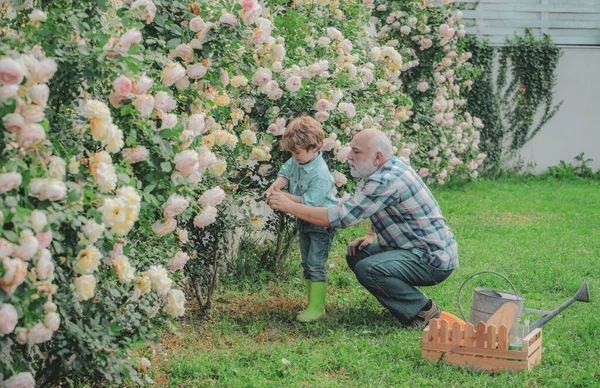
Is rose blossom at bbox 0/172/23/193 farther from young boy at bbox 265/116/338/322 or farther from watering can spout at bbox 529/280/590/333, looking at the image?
watering can spout at bbox 529/280/590/333

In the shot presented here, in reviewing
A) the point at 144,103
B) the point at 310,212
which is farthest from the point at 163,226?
the point at 310,212

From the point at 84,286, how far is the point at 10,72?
74cm

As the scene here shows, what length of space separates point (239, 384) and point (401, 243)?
1380 mm

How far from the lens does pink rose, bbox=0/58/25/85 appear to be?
80.3 inches

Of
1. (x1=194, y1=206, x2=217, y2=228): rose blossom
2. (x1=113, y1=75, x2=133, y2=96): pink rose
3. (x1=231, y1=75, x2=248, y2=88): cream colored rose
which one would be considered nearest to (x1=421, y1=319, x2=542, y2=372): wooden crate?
(x1=194, y1=206, x2=217, y2=228): rose blossom

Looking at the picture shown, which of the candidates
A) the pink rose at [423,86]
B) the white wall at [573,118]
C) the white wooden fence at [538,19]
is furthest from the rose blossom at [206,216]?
the white wall at [573,118]

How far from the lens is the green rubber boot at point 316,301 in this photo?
437 cm

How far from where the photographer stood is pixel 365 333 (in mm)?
4105

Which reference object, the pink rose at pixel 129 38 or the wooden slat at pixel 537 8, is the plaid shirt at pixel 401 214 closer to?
the pink rose at pixel 129 38

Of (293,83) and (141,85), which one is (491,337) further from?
(141,85)

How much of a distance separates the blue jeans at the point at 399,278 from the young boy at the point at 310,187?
298 mm

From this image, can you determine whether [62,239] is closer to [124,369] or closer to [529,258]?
[124,369]

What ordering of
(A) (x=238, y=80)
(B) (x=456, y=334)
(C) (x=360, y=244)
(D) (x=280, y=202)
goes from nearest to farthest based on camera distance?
(B) (x=456, y=334) < (A) (x=238, y=80) < (D) (x=280, y=202) < (C) (x=360, y=244)

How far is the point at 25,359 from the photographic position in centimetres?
Answer: 254
